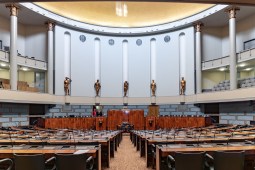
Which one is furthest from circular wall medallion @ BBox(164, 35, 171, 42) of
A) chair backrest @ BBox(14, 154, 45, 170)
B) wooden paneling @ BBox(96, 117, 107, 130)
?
chair backrest @ BBox(14, 154, 45, 170)

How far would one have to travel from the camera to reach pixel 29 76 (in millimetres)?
23984

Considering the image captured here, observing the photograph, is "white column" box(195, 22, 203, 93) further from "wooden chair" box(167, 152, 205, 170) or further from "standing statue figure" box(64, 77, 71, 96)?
"wooden chair" box(167, 152, 205, 170)

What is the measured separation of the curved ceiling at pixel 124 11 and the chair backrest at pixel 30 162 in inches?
709

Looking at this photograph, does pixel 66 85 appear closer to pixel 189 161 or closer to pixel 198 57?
pixel 198 57

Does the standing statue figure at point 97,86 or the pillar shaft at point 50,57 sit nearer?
the pillar shaft at point 50,57

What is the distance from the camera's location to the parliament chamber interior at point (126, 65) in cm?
1975

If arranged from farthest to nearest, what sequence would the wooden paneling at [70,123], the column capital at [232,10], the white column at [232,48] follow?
the column capital at [232,10] → the white column at [232,48] → the wooden paneling at [70,123]

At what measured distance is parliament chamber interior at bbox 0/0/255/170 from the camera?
19750 mm

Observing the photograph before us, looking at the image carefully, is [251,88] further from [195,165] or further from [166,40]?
[195,165]

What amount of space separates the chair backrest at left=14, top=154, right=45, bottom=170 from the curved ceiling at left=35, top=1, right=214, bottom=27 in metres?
18.0

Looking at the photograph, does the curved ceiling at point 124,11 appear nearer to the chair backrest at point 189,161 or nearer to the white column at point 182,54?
the white column at point 182,54

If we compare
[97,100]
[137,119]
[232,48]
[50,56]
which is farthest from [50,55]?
[232,48]

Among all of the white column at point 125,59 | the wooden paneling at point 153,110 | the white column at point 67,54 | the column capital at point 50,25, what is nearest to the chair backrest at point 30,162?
the column capital at point 50,25

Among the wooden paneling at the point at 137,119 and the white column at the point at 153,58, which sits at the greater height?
the white column at the point at 153,58
